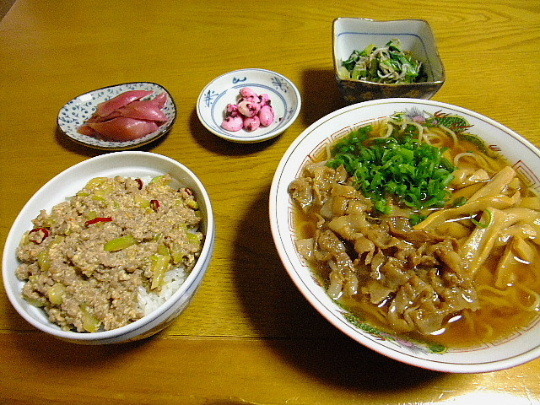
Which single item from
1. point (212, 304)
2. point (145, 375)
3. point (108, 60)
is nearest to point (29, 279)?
point (145, 375)

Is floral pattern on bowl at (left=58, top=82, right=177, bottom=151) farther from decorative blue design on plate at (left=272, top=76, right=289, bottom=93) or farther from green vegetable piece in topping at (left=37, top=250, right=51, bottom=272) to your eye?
green vegetable piece in topping at (left=37, top=250, right=51, bottom=272)

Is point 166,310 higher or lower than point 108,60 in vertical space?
lower

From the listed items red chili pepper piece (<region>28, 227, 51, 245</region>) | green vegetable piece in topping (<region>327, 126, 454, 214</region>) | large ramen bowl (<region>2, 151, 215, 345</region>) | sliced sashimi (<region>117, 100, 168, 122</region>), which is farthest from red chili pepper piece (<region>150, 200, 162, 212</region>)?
green vegetable piece in topping (<region>327, 126, 454, 214</region>)

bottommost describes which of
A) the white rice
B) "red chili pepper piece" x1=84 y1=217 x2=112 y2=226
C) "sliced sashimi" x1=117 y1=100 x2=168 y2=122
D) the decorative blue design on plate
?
the white rice

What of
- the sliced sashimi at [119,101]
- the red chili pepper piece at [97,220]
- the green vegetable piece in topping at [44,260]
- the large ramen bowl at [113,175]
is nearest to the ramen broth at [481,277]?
the large ramen bowl at [113,175]

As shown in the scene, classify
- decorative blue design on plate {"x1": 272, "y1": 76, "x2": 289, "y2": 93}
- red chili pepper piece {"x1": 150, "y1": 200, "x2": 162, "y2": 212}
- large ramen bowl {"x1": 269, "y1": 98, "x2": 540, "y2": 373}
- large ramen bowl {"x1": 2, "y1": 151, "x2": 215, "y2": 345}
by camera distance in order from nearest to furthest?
large ramen bowl {"x1": 269, "y1": 98, "x2": 540, "y2": 373}, large ramen bowl {"x1": 2, "y1": 151, "x2": 215, "y2": 345}, red chili pepper piece {"x1": 150, "y1": 200, "x2": 162, "y2": 212}, decorative blue design on plate {"x1": 272, "y1": 76, "x2": 289, "y2": 93}

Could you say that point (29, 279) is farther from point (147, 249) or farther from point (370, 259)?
point (370, 259)
